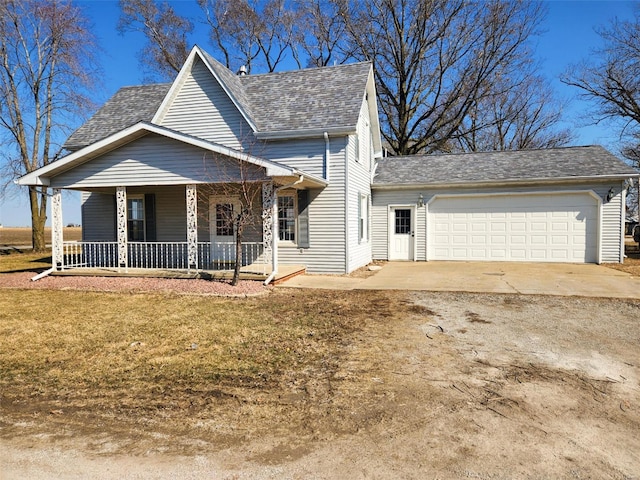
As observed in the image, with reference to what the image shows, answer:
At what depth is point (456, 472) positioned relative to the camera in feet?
9.00

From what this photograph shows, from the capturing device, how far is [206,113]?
13641mm

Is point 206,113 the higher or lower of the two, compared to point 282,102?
lower

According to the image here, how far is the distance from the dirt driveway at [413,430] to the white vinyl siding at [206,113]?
9.64 meters

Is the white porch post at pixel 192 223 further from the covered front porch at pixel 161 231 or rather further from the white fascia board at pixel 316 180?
the white fascia board at pixel 316 180

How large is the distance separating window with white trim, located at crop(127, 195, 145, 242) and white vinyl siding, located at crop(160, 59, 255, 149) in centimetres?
279

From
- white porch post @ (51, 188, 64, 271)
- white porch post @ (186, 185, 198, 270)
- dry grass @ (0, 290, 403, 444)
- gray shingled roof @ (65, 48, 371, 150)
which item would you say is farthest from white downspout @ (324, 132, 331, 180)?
white porch post @ (51, 188, 64, 271)

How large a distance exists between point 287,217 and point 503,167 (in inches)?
349

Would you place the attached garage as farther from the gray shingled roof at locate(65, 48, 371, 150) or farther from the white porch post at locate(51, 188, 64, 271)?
A: the white porch post at locate(51, 188, 64, 271)

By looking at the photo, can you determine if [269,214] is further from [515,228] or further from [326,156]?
[515,228]

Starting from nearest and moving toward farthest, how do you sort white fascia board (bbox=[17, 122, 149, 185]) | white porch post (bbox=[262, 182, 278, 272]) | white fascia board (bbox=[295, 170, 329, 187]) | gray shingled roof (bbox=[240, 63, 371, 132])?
white porch post (bbox=[262, 182, 278, 272]) < white fascia board (bbox=[17, 122, 149, 185]) < white fascia board (bbox=[295, 170, 329, 187]) < gray shingled roof (bbox=[240, 63, 371, 132])

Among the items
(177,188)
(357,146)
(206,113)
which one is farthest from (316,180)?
(177,188)

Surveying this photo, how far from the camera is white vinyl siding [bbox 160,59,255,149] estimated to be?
13289 mm

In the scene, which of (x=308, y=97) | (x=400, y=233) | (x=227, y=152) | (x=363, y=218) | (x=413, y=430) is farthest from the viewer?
(x=400, y=233)

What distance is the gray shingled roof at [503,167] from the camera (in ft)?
49.0
